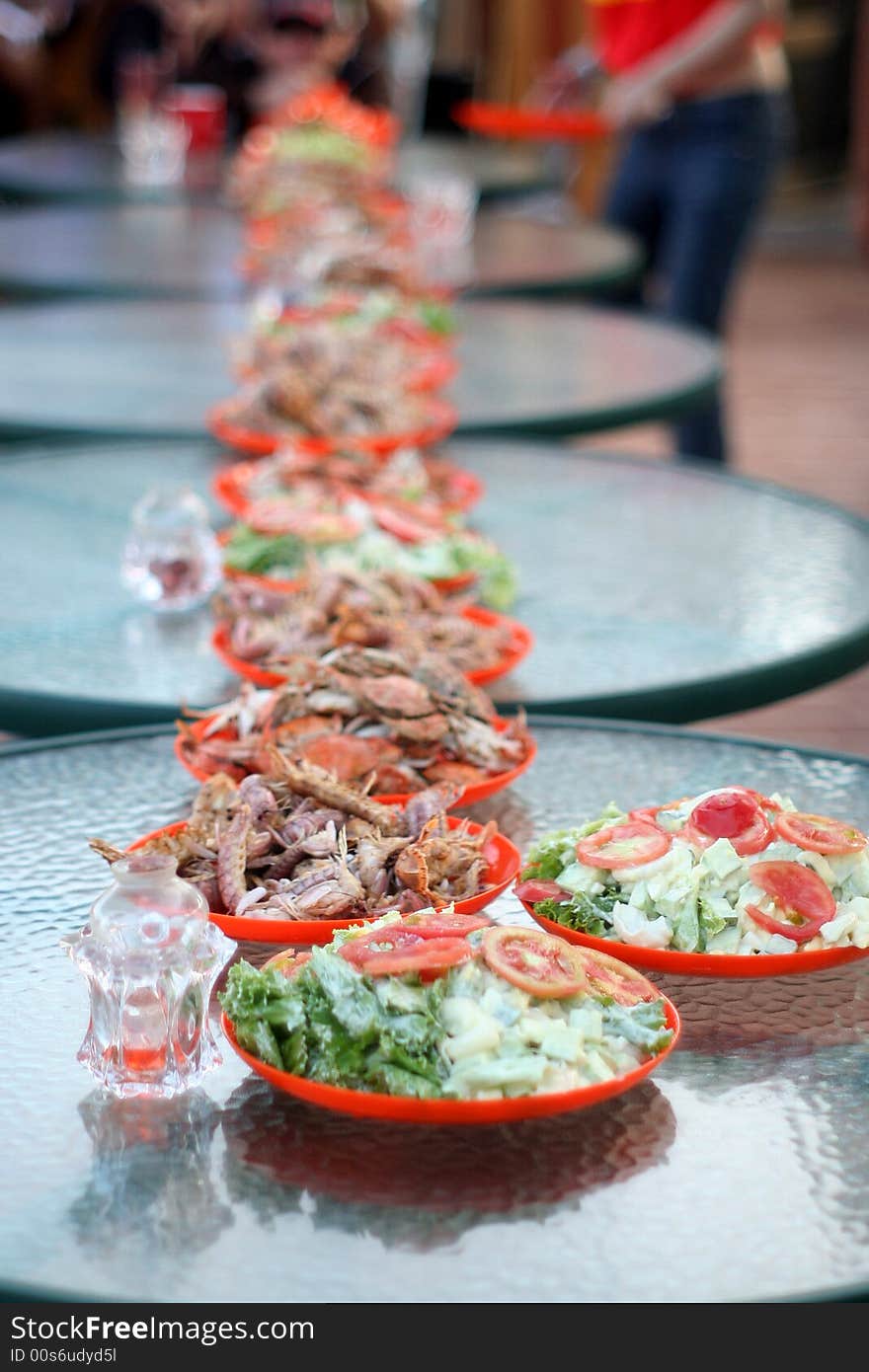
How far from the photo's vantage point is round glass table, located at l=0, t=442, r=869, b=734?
6.00 ft

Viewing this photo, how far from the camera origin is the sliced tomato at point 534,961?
1.09 m

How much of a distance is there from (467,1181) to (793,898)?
33 cm

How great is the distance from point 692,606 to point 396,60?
886 cm

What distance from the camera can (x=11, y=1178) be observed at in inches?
41.0

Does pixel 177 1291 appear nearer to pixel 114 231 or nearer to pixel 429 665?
pixel 429 665

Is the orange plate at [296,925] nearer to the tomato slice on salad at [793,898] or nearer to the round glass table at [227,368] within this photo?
the tomato slice on salad at [793,898]

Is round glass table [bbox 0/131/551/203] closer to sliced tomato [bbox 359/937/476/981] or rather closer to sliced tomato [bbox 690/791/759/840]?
sliced tomato [bbox 690/791/759/840]

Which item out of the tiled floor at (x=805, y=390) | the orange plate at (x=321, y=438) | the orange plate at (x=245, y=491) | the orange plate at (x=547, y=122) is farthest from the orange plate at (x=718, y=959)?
the orange plate at (x=547, y=122)

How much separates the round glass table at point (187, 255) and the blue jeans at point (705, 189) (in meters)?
0.13

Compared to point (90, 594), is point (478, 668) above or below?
above

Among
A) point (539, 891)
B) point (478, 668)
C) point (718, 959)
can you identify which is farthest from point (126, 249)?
point (718, 959)

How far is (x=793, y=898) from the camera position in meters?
1.25

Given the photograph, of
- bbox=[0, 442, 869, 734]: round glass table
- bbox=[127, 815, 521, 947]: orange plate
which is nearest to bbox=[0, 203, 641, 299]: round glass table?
bbox=[0, 442, 869, 734]: round glass table

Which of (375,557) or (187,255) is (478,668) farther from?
(187,255)
